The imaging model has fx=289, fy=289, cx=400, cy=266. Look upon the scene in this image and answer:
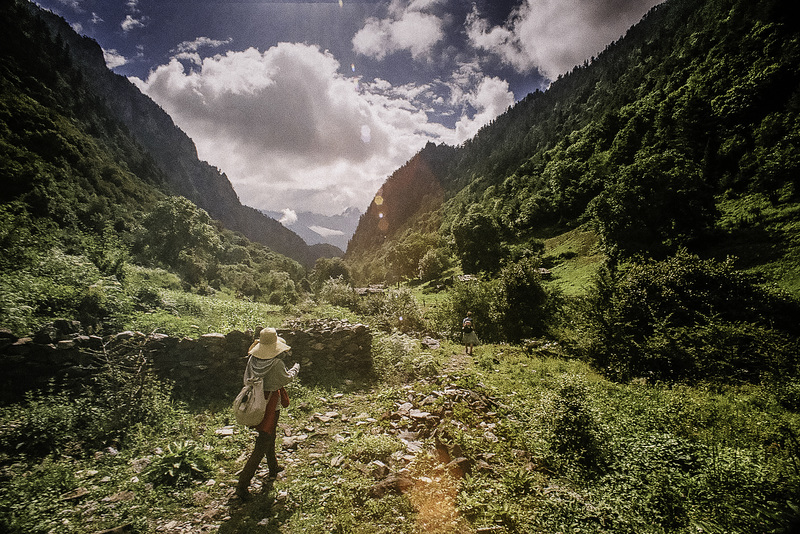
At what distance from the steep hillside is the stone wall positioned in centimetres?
7829

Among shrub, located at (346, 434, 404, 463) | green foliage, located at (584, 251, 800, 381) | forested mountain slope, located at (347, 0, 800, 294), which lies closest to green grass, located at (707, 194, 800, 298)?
forested mountain slope, located at (347, 0, 800, 294)

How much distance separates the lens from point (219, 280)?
186 ft

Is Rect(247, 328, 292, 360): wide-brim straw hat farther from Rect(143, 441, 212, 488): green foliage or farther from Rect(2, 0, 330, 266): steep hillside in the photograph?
Rect(2, 0, 330, 266): steep hillside

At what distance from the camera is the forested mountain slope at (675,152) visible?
23984 millimetres

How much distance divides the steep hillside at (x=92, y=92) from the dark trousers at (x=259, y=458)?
83.9m

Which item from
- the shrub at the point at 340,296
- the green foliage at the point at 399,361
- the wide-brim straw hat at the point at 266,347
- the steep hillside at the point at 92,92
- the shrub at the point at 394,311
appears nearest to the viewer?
the wide-brim straw hat at the point at 266,347

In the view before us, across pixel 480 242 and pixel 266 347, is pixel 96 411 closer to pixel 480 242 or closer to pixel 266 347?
pixel 266 347

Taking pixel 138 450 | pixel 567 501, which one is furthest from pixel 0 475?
pixel 567 501

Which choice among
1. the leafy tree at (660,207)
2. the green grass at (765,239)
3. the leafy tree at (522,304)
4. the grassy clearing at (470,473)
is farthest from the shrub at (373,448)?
the leafy tree at (660,207)

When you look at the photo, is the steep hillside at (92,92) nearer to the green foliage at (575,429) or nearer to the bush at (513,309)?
the bush at (513,309)

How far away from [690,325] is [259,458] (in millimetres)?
14878

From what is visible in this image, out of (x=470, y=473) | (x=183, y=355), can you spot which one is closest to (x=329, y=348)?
(x=183, y=355)

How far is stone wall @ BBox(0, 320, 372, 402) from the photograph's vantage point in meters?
6.67

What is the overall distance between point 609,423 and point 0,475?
444 inches
